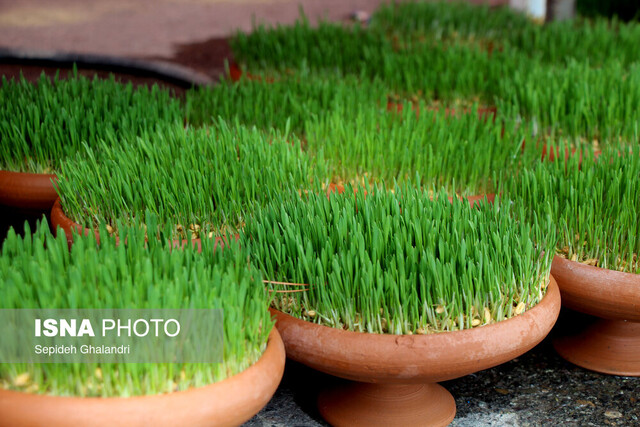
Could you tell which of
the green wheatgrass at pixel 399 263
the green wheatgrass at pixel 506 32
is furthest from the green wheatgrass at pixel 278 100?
the green wheatgrass at pixel 506 32

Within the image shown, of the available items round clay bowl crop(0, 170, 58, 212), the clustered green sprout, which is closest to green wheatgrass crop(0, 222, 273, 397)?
round clay bowl crop(0, 170, 58, 212)

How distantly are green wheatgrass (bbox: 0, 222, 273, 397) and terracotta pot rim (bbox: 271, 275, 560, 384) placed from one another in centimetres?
12

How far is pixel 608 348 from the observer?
1.84 metres

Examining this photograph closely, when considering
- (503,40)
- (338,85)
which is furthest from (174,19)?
(338,85)

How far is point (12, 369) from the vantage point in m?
1.11

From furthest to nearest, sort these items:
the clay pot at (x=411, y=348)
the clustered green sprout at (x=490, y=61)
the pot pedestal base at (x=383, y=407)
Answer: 1. the clustered green sprout at (x=490, y=61)
2. the pot pedestal base at (x=383, y=407)
3. the clay pot at (x=411, y=348)

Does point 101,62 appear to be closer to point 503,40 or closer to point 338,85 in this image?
point 338,85

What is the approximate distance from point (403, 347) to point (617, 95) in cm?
152

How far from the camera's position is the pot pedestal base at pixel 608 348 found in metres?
1.82

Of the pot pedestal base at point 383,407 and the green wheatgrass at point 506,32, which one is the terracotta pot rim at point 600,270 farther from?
the green wheatgrass at point 506,32

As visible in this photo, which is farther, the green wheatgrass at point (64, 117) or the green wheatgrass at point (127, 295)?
the green wheatgrass at point (64, 117)

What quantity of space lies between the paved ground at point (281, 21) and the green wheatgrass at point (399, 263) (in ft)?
0.98

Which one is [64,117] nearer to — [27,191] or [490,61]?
[27,191]

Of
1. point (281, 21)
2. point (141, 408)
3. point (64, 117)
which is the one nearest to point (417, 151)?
point (64, 117)
